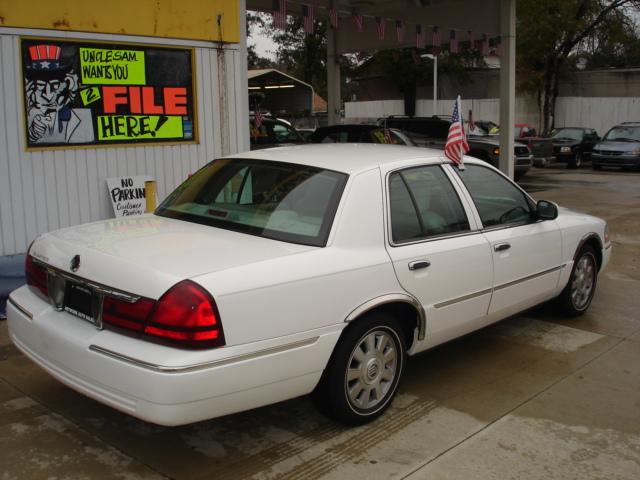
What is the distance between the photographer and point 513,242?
514 centimetres

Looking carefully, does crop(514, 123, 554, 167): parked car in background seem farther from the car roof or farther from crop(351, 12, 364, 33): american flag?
the car roof

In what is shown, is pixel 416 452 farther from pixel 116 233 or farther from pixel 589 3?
pixel 589 3

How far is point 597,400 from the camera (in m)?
4.67

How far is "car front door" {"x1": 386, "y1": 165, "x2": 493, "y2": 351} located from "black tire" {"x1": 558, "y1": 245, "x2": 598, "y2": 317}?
5.11 ft

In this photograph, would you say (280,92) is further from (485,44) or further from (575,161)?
(485,44)

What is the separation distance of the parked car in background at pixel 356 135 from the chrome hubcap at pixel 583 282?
8.95m

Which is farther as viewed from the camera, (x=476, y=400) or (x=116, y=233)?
(x=476, y=400)

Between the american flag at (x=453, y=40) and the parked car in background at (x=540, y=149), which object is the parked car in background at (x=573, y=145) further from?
the american flag at (x=453, y=40)

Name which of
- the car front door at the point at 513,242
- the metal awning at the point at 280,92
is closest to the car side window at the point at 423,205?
the car front door at the point at 513,242

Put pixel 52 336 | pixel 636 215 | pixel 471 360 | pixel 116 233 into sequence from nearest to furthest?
pixel 52 336 < pixel 116 233 < pixel 471 360 < pixel 636 215

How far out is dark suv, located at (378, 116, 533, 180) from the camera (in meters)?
17.3

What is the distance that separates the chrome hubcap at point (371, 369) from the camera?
407 centimetres

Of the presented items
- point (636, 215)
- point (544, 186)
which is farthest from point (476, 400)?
point (544, 186)

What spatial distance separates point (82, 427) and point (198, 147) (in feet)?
13.8
